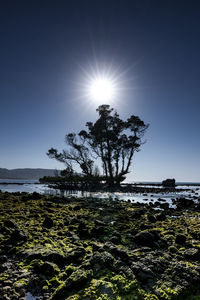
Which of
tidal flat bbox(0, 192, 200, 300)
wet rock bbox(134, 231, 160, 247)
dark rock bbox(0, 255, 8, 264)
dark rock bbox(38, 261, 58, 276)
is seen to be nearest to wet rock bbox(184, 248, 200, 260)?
tidal flat bbox(0, 192, 200, 300)

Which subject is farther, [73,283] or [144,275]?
[144,275]

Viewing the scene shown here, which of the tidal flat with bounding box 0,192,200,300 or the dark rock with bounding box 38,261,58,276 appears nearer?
the tidal flat with bounding box 0,192,200,300

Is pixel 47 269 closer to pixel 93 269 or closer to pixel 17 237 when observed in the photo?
pixel 93 269

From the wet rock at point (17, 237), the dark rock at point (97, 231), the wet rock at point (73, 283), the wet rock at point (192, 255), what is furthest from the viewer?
the dark rock at point (97, 231)

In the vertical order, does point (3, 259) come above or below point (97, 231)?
above

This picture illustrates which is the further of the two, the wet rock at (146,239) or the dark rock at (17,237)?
the wet rock at (146,239)

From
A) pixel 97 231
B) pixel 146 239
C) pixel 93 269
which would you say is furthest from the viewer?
pixel 97 231

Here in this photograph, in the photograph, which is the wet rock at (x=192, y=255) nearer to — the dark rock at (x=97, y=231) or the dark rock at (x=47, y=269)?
the dark rock at (x=97, y=231)

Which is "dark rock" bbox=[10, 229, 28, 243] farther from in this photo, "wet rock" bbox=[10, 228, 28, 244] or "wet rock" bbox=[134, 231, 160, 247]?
"wet rock" bbox=[134, 231, 160, 247]

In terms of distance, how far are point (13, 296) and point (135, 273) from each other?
7.54ft

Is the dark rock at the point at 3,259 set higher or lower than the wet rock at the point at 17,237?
lower

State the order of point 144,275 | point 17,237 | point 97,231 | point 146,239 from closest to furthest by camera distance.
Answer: point 144,275, point 17,237, point 146,239, point 97,231

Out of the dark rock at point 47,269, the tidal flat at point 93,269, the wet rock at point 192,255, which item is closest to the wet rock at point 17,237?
the tidal flat at point 93,269

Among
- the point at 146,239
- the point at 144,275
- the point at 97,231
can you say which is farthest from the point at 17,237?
the point at 146,239
